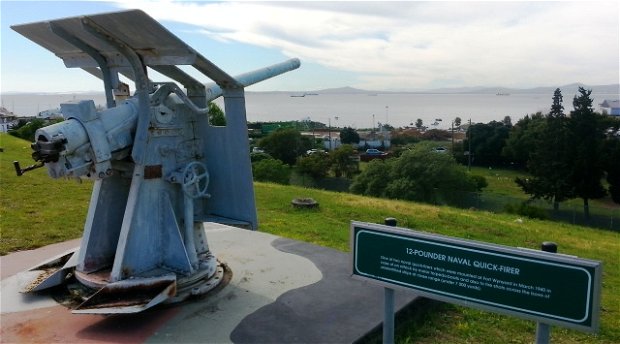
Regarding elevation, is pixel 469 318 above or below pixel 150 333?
below

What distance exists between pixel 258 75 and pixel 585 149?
28035mm

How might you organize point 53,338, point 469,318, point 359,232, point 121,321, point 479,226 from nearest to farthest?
point 359,232, point 53,338, point 121,321, point 469,318, point 479,226

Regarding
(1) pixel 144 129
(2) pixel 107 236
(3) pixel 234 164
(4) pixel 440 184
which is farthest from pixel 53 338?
(4) pixel 440 184

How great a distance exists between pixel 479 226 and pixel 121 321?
8.02 meters

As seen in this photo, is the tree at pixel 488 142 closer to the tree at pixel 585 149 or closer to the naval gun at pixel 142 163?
the tree at pixel 585 149

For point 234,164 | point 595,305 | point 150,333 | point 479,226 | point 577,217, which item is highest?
point 234,164

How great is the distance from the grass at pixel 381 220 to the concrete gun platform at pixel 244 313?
558mm

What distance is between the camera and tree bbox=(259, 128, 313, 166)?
44.4 metres

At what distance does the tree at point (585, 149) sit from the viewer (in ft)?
97.0

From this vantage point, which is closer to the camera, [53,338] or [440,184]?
[53,338]

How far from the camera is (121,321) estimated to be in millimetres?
4762

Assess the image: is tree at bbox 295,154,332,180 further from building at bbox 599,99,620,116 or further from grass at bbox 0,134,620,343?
building at bbox 599,99,620,116

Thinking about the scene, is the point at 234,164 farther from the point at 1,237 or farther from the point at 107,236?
the point at 1,237

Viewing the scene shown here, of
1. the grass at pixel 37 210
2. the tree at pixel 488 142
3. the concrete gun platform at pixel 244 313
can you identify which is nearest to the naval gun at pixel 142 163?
the concrete gun platform at pixel 244 313
